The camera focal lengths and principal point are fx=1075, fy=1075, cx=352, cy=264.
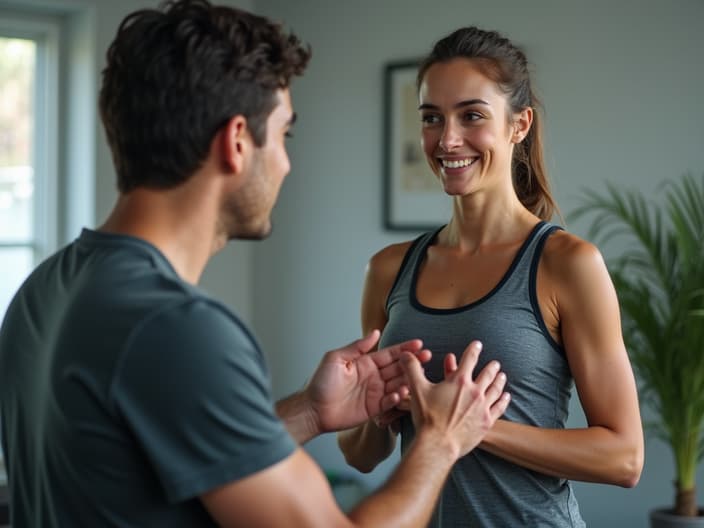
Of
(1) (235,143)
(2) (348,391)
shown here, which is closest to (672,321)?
(2) (348,391)

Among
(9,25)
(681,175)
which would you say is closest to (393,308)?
(681,175)

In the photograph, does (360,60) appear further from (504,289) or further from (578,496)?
(504,289)

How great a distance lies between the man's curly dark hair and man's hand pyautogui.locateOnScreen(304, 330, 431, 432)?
541 mm

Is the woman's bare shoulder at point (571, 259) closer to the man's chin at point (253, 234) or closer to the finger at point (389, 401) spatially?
the finger at point (389, 401)

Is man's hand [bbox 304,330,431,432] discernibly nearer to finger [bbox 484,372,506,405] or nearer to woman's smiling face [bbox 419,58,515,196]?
finger [bbox 484,372,506,405]

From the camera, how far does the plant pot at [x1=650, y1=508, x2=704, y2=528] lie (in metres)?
3.34

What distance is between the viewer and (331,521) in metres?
1.19

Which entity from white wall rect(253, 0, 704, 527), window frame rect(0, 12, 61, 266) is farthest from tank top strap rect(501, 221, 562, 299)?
window frame rect(0, 12, 61, 266)

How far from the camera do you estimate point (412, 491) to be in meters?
1.30

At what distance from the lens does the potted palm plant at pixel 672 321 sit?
337 cm

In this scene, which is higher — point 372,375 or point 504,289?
point 504,289

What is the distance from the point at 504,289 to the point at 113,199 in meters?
3.22

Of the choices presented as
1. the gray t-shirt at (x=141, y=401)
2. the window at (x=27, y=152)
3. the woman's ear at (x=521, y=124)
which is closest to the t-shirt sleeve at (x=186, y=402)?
the gray t-shirt at (x=141, y=401)

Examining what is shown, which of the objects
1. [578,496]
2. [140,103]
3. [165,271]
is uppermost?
[140,103]
